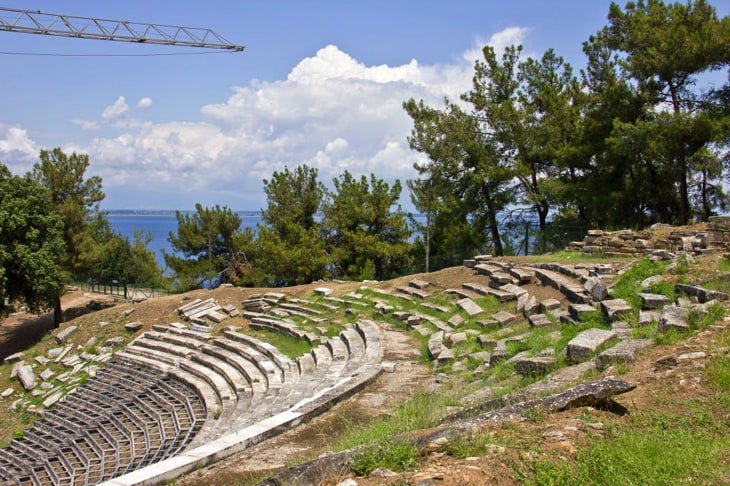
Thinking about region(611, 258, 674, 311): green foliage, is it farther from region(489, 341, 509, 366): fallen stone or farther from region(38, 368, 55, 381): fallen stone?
region(38, 368, 55, 381): fallen stone

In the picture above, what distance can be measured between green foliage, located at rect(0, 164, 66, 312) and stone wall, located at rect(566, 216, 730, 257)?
835 inches

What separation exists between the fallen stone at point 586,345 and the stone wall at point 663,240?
284 inches

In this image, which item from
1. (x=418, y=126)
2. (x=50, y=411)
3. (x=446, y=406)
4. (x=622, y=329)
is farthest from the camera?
(x=418, y=126)

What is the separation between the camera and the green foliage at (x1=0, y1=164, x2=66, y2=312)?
869 inches

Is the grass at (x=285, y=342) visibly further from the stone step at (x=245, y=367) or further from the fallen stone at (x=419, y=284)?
the fallen stone at (x=419, y=284)

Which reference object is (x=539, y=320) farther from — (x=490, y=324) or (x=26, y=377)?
(x=26, y=377)

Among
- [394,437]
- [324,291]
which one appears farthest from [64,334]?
[394,437]

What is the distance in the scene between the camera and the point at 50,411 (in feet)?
51.2

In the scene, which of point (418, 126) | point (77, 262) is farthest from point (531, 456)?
point (77, 262)

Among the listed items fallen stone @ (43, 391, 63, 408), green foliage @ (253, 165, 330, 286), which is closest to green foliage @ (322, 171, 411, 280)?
green foliage @ (253, 165, 330, 286)

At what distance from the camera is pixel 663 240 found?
16.1m

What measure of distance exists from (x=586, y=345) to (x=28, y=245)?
75.6 feet

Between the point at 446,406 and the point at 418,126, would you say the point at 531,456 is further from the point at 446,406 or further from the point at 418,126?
the point at 418,126

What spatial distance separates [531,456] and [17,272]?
78.8 ft
